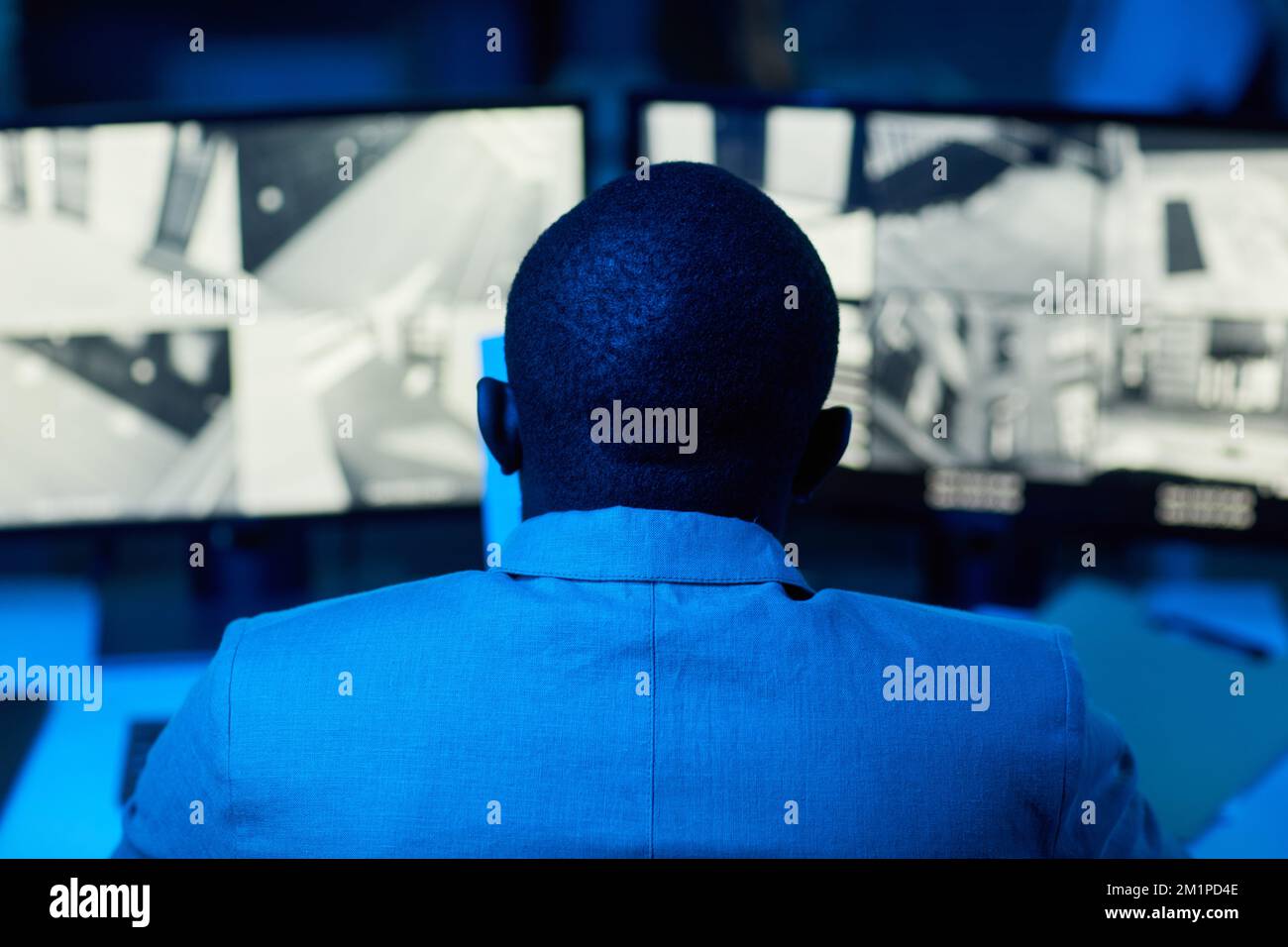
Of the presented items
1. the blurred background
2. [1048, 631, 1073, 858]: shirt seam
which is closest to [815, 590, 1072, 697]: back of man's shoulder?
[1048, 631, 1073, 858]: shirt seam

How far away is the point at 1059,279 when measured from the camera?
126 centimetres

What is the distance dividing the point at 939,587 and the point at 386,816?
88 centimetres

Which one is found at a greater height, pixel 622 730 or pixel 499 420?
pixel 499 420

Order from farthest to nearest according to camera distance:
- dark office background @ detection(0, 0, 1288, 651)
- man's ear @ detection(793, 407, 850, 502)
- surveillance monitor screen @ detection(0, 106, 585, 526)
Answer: dark office background @ detection(0, 0, 1288, 651)
surveillance monitor screen @ detection(0, 106, 585, 526)
man's ear @ detection(793, 407, 850, 502)

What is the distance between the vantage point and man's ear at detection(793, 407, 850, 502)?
0.82 meters

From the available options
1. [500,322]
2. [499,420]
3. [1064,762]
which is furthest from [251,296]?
[1064,762]

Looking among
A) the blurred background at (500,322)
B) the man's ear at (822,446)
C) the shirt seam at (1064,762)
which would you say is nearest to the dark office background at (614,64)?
the blurred background at (500,322)

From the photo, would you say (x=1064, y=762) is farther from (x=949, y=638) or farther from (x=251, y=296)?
(x=251, y=296)

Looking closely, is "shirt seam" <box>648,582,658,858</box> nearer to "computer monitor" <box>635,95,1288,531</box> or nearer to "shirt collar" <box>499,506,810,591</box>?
"shirt collar" <box>499,506,810,591</box>

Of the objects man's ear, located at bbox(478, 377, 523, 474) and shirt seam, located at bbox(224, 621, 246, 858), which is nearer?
shirt seam, located at bbox(224, 621, 246, 858)

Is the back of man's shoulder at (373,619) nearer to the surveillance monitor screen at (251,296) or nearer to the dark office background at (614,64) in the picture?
the surveillance monitor screen at (251,296)

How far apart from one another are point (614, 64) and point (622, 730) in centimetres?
136

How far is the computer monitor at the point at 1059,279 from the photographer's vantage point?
1.25m
